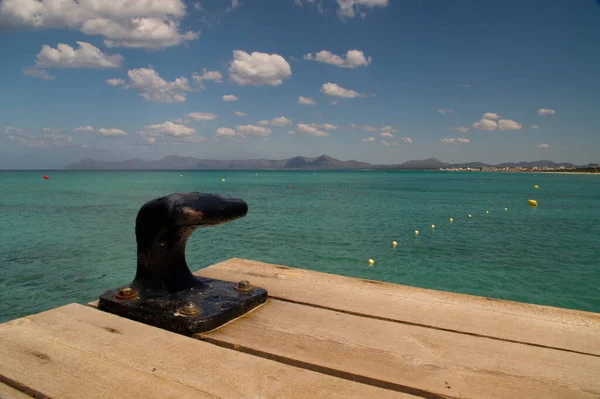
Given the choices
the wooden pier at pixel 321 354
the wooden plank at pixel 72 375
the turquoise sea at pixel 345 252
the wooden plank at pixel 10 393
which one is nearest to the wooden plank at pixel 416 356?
the wooden pier at pixel 321 354

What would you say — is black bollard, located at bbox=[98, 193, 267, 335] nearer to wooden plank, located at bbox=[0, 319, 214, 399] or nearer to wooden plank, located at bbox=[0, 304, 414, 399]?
wooden plank, located at bbox=[0, 304, 414, 399]

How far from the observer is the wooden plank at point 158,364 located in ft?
4.25

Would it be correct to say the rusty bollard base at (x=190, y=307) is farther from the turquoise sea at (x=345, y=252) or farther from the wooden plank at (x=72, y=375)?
the turquoise sea at (x=345, y=252)

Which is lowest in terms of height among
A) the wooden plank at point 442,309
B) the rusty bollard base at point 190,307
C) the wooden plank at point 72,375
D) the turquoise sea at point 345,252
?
the turquoise sea at point 345,252

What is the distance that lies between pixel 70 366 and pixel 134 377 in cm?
27

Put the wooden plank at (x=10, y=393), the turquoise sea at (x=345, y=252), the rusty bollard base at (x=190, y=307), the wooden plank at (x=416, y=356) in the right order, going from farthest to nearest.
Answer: the turquoise sea at (x=345, y=252) → the rusty bollard base at (x=190, y=307) → the wooden plank at (x=416, y=356) → the wooden plank at (x=10, y=393)

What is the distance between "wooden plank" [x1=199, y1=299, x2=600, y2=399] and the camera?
1395 mm

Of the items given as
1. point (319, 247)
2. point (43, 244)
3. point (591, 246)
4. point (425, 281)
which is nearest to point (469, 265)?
point (425, 281)

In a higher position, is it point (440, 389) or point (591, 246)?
point (440, 389)

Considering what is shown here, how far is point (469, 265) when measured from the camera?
11.9m

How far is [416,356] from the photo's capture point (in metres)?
1.59

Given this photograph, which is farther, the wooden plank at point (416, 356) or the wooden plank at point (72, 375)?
the wooden plank at point (416, 356)

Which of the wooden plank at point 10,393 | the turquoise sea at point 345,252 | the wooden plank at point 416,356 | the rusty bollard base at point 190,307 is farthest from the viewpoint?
the turquoise sea at point 345,252

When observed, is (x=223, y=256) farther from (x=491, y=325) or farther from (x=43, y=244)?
(x=491, y=325)
